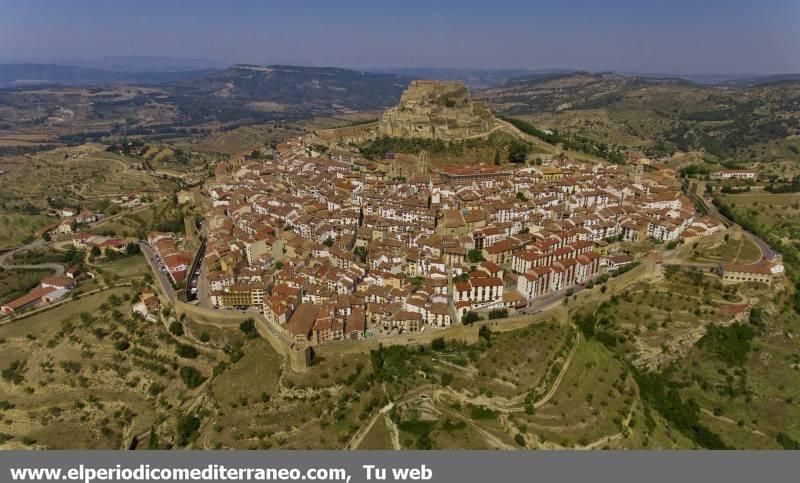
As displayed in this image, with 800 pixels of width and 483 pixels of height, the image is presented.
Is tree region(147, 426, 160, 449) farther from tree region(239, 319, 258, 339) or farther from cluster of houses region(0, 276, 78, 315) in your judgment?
cluster of houses region(0, 276, 78, 315)

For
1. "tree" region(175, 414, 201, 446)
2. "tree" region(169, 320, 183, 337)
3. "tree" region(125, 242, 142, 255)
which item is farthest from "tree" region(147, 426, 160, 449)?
"tree" region(125, 242, 142, 255)

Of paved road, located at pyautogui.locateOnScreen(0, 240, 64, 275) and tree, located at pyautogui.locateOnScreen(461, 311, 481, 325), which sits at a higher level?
tree, located at pyautogui.locateOnScreen(461, 311, 481, 325)

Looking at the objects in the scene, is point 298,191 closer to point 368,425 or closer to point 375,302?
point 375,302

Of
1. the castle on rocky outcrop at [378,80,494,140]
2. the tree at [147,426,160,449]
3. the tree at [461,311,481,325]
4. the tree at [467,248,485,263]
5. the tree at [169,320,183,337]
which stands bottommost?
the tree at [147,426,160,449]

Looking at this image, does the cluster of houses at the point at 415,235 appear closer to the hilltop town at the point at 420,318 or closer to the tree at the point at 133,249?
the hilltop town at the point at 420,318

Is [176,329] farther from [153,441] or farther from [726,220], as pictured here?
[726,220]

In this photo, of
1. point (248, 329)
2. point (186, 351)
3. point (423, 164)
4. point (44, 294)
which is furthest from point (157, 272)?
point (423, 164)
